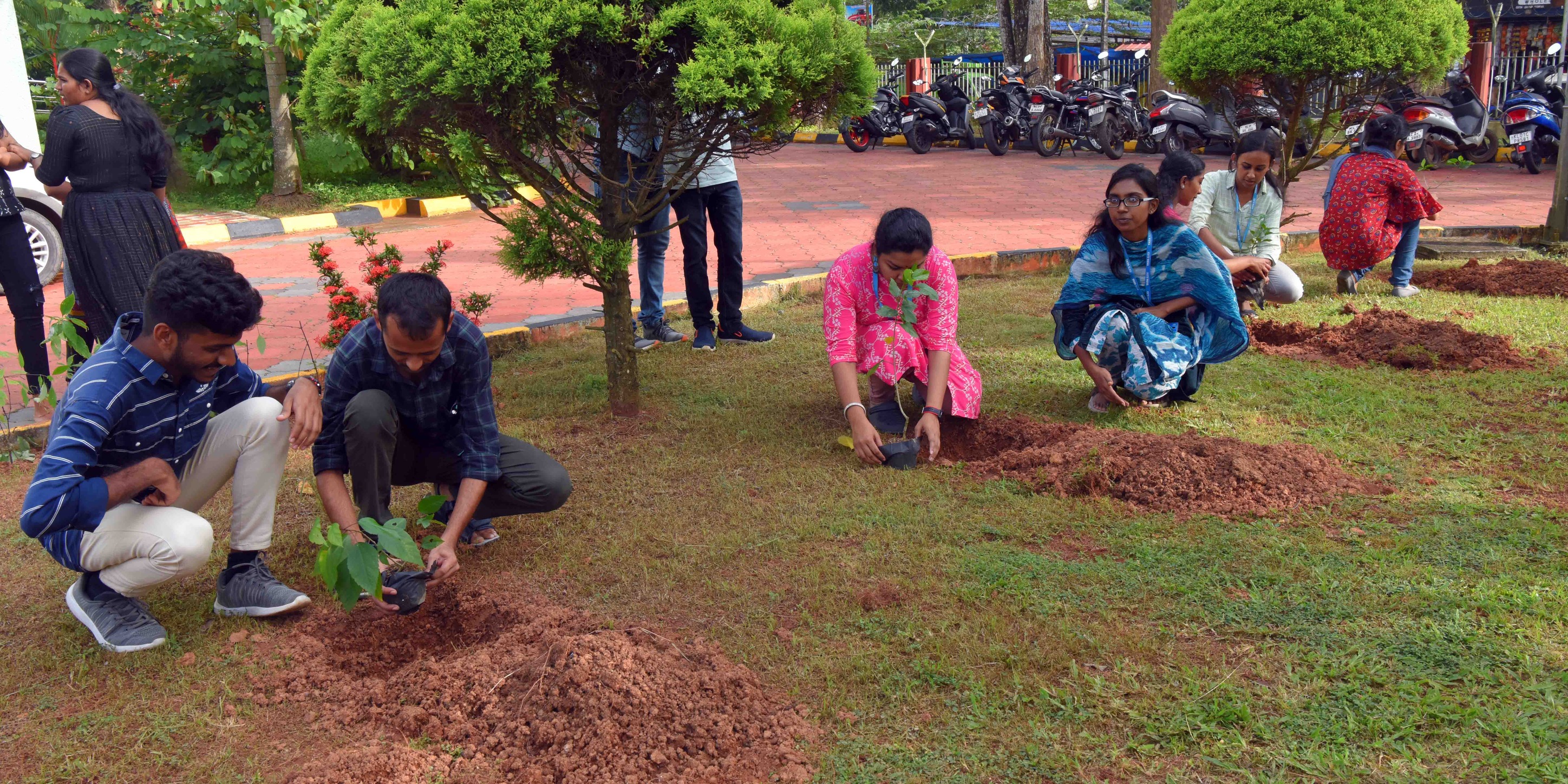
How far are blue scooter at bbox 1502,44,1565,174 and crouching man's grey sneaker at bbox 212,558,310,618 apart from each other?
45.5ft

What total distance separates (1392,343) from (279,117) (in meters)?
9.86

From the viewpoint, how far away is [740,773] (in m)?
2.31

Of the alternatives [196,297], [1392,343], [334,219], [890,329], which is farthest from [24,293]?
[334,219]

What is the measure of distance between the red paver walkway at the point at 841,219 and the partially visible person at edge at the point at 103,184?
0.94 m

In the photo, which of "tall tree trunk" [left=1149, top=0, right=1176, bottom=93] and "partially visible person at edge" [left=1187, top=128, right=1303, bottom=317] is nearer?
"partially visible person at edge" [left=1187, top=128, right=1303, bottom=317]

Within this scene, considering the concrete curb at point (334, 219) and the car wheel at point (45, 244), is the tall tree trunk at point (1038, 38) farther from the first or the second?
the car wheel at point (45, 244)

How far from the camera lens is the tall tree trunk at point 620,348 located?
4.49m

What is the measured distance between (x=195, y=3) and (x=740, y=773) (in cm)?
1034

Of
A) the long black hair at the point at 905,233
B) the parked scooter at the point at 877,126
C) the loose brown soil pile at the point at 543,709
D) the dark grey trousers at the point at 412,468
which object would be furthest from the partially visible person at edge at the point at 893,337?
the parked scooter at the point at 877,126

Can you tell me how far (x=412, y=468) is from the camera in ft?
11.0

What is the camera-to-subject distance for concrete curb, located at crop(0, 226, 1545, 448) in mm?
5256

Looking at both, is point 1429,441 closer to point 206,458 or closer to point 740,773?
point 740,773

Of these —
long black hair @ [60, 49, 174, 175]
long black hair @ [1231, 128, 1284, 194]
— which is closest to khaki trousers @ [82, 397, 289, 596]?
long black hair @ [60, 49, 174, 175]

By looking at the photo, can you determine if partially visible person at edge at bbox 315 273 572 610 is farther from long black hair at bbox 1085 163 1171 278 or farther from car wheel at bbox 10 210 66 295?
car wheel at bbox 10 210 66 295
